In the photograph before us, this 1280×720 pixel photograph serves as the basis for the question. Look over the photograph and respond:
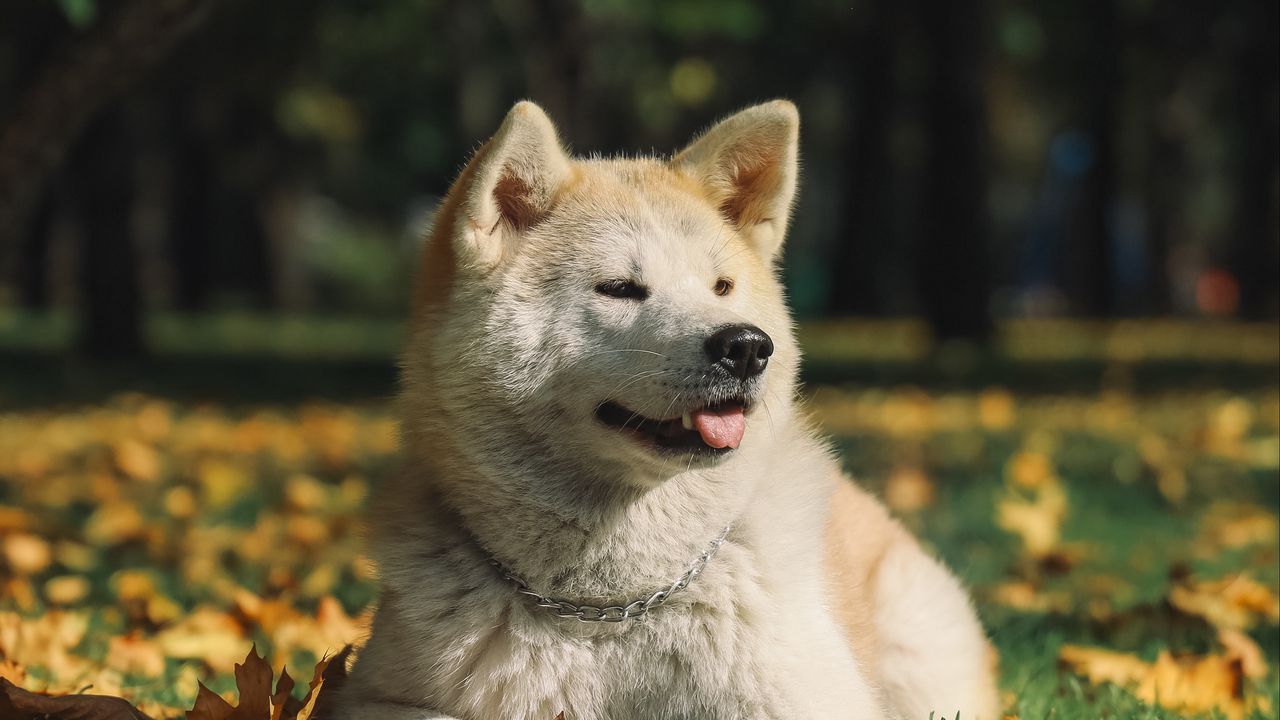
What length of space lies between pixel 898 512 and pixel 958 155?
10.0 m

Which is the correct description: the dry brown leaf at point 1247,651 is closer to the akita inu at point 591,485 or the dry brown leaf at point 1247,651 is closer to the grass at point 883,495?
the grass at point 883,495

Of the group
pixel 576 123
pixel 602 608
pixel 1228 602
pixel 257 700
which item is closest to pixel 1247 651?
pixel 1228 602

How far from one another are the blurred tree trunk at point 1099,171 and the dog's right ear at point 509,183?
2136 centimetres

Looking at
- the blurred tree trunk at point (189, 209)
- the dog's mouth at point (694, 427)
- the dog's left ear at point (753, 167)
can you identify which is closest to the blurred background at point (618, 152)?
the blurred tree trunk at point (189, 209)

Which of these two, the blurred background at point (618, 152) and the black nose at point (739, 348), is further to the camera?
the blurred background at point (618, 152)

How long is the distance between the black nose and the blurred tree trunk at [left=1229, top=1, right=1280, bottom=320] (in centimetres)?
2092

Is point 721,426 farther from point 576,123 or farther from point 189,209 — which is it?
point 189,209

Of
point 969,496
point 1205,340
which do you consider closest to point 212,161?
point 1205,340

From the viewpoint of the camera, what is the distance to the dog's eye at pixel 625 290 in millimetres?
3365

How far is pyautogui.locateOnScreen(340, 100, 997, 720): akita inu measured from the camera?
3148 mm

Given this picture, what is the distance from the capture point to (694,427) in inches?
124

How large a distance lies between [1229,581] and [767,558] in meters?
2.74

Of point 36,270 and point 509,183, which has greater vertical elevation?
point 509,183

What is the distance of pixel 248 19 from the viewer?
1337 centimetres
